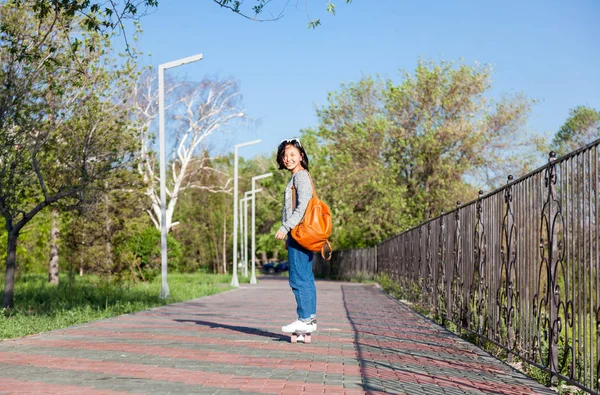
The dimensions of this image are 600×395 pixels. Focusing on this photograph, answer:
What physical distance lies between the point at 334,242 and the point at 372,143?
1432 centimetres

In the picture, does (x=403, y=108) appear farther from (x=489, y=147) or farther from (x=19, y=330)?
(x=19, y=330)

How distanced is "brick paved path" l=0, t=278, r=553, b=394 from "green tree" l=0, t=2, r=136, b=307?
4.18 meters

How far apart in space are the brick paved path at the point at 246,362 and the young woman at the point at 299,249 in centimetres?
37

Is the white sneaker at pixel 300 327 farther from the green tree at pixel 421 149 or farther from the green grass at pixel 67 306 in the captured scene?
the green tree at pixel 421 149

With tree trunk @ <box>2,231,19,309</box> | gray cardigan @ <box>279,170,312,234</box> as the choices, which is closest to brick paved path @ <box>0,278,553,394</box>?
gray cardigan @ <box>279,170,312,234</box>

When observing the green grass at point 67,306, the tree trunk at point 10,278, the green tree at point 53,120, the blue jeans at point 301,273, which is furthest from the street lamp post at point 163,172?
the blue jeans at point 301,273

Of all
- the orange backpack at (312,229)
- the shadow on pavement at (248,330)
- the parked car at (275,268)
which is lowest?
the parked car at (275,268)

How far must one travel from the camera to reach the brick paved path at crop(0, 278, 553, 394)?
→ 6.33 meters

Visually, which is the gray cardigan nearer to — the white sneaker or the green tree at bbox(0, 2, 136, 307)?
the white sneaker

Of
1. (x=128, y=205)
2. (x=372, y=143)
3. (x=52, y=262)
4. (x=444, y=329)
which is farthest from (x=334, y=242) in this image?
(x=444, y=329)

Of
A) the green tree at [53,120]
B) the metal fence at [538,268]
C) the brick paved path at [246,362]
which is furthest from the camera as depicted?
the green tree at [53,120]

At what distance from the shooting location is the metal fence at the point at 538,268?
557 centimetres

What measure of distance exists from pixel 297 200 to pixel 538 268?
291 cm

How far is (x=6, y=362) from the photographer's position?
25.0 feet
